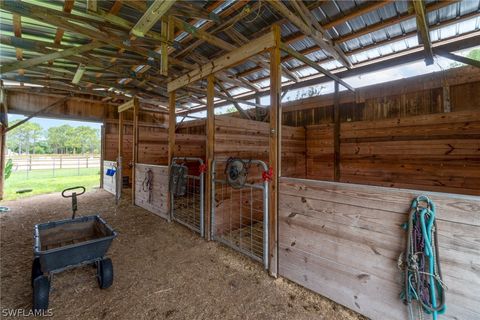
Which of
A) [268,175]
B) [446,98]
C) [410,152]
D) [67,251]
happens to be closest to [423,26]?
[446,98]

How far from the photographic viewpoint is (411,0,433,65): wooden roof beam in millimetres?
1812

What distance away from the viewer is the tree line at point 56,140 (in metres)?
20.6

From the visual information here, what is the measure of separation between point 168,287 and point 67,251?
815mm

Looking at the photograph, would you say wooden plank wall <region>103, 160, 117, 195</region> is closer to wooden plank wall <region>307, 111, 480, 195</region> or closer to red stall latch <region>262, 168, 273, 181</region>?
red stall latch <region>262, 168, 273, 181</region>

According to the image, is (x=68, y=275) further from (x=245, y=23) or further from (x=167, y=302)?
(x=245, y=23)

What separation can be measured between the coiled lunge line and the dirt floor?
1.55 ft

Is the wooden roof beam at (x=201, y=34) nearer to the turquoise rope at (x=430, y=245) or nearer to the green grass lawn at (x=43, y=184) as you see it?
the turquoise rope at (x=430, y=245)

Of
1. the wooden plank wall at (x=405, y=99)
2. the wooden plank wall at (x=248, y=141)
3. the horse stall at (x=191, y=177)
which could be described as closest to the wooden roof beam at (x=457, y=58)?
the wooden plank wall at (x=405, y=99)

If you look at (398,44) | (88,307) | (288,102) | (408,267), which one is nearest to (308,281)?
(408,267)

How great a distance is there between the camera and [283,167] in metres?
3.60

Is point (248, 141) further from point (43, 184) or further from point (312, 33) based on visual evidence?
point (43, 184)

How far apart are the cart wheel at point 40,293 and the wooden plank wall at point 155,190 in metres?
1.99

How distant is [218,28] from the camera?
8.23ft

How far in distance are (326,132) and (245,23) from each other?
89.6 inches
